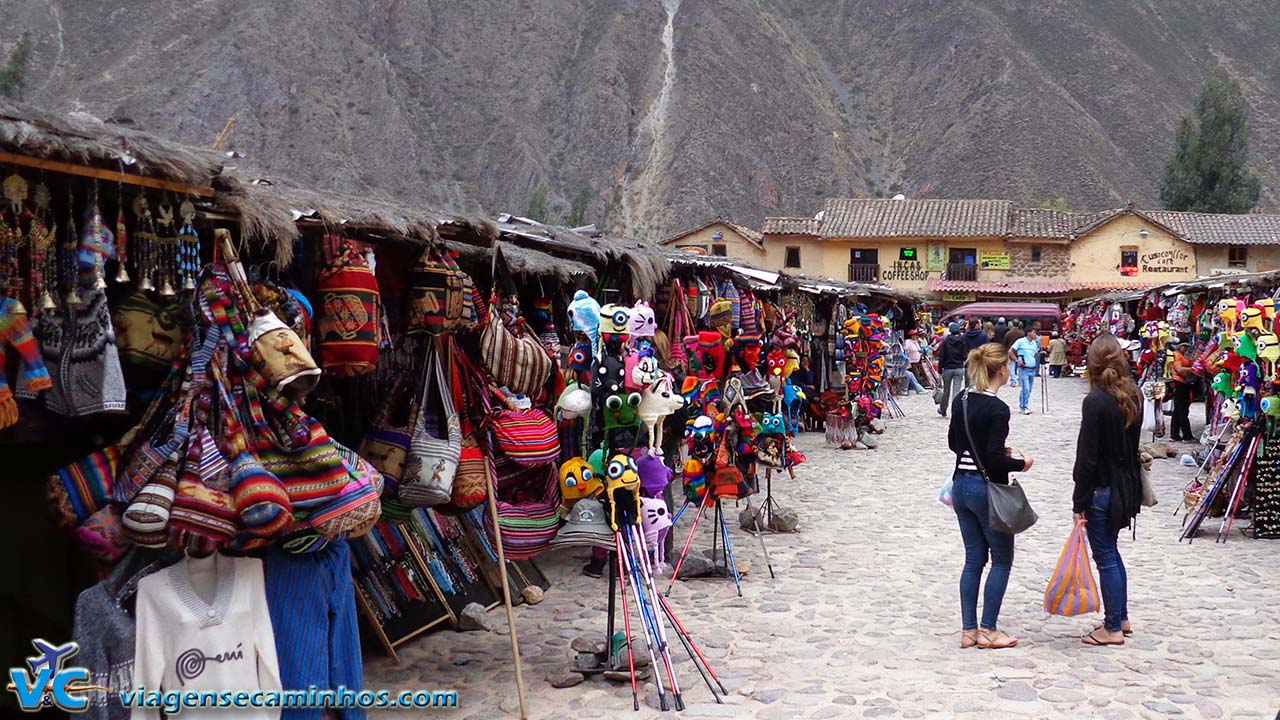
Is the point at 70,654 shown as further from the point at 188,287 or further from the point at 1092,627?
the point at 1092,627

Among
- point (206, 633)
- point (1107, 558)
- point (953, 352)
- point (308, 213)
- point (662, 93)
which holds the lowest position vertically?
point (1107, 558)

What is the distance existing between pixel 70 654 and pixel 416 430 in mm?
1674

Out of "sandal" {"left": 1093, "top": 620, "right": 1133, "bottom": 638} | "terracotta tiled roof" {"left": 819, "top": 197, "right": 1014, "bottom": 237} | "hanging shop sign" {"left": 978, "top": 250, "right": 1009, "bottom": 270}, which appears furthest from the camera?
"hanging shop sign" {"left": 978, "top": 250, "right": 1009, "bottom": 270}

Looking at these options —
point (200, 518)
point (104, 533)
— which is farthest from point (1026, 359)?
point (104, 533)

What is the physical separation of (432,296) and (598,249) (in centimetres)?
331

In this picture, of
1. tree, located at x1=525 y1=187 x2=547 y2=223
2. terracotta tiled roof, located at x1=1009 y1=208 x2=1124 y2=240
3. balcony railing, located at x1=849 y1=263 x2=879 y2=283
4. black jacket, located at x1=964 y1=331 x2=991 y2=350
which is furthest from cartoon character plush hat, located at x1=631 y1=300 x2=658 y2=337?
tree, located at x1=525 y1=187 x2=547 y2=223

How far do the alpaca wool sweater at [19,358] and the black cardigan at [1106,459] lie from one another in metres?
4.72

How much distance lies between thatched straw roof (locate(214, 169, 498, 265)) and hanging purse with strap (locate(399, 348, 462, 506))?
2.79ft

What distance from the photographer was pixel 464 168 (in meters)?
55.7

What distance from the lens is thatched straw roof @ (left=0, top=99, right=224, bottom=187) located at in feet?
9.35

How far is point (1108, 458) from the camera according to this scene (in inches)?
205

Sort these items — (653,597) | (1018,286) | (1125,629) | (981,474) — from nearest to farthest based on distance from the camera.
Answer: (653,597) → (981,474) → (1125,629) → (1018,286)

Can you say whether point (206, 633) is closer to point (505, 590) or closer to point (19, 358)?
point (19, 358)

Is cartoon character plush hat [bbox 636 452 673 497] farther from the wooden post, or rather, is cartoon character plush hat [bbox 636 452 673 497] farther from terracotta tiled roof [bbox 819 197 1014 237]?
terracotta tiled roof [bbox 819 197 1014 237]
